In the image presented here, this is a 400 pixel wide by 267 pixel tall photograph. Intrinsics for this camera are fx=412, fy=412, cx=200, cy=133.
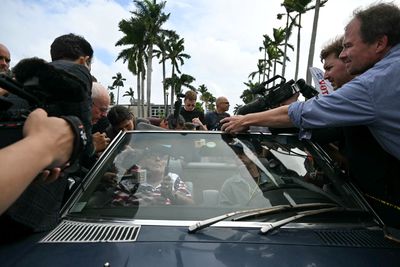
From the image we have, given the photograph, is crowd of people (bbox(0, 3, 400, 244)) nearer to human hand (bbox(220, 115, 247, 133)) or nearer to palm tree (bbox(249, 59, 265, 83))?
human hand (bbox(220, 115, 247, 133))

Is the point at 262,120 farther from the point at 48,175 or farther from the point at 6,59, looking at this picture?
the point at 6,59

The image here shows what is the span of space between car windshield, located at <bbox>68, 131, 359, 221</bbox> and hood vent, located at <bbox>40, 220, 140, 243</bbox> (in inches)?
4.1

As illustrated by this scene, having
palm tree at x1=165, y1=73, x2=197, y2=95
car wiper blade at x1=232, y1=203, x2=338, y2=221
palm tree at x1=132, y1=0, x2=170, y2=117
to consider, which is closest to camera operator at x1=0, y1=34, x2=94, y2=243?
car wiper blade at x1=232, y1=203, x2=338, y2=221

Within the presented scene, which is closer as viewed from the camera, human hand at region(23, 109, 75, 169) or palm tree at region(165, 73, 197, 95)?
human hand at region(23, 109, 75, 169)

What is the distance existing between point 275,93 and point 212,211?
1.17 metres

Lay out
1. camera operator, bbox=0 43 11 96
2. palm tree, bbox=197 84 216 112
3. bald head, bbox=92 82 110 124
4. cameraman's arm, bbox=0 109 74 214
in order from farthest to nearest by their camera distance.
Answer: palm tree, bbox=197 84 216 112 → camera operator, bbox=0 43 11 96 → bald head, bbox=92 82 110 124 → cameraman's arm, bbox=0 109 74 214

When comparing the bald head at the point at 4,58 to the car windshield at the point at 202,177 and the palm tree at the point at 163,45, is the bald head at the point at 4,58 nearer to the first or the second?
the car windshield at the point at 202,177

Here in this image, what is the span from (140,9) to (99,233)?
41.8 m

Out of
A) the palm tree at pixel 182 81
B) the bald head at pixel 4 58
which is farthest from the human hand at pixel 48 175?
the palm tree at pixel 182 81

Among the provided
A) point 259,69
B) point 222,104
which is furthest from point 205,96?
point 222,104

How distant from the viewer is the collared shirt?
1.90 metres

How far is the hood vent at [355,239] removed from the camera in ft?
5.96

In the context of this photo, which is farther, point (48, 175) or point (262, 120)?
point (262, 120)

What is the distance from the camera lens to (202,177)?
96.0 inches
